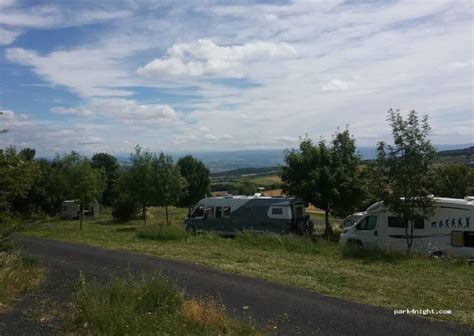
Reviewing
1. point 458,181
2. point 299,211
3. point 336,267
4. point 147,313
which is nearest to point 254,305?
point 147,313

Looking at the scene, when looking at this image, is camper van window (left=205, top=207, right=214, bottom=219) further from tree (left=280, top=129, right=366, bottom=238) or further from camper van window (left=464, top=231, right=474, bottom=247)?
camper van window (left=464, top=231, right=474, bottom=247)

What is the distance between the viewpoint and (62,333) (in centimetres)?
655

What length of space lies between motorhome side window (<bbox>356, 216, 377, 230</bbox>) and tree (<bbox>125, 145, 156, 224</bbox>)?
22198 mm

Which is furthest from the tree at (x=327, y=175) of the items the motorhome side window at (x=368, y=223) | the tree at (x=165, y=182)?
the tree at (x=165, y=182)

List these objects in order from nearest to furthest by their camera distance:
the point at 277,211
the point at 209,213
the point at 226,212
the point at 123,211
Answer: the point at 277,211 → the point at 226,212 → the point at 209,213 → the point at 123,211

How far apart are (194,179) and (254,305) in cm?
6153

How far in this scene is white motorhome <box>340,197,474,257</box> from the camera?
17.5 metres

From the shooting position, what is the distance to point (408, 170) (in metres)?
17.3

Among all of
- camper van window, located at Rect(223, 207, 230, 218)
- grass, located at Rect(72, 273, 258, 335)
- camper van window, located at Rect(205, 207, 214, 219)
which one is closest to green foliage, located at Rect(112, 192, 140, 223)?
camper van window, located at Rect(205, 207, 214, 219)

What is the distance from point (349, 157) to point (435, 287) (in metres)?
18.3

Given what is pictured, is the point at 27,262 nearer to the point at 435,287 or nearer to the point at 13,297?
the point at 13,297

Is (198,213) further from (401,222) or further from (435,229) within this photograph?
(435,229)

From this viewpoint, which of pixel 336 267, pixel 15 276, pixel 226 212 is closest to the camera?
pixel 15 276

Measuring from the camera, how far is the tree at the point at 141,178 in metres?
39.3
